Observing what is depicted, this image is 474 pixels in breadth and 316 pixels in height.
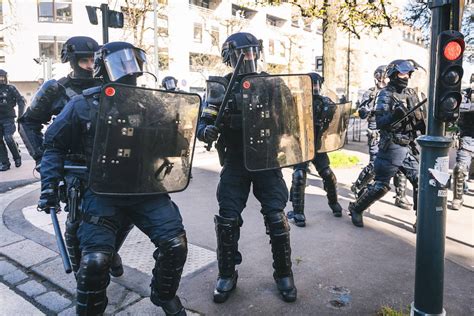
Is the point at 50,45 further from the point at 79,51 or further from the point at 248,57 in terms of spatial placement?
the point at 248,57

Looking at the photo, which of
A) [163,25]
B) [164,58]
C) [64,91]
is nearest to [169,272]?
[64,91]

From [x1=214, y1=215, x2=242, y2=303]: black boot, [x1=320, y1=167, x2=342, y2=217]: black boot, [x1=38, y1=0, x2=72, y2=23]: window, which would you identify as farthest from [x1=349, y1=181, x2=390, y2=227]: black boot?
[x1=38, y1=0, x2=72, y2=23]: window

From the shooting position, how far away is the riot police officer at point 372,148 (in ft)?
18.4

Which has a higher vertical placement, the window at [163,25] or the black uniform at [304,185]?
the window at [163,25]

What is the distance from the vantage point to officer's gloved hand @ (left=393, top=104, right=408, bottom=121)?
14.7ft

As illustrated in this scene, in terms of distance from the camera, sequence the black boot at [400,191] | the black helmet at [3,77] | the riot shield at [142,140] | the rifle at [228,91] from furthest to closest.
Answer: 1. the black helmet at [3,77]
2. the black boot at [400,191]
3. the rifle at [228,91]
4. the riot shield at [142,140]

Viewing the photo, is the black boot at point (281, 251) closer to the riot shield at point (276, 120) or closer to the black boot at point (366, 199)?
the riot shield at point (276, 120)

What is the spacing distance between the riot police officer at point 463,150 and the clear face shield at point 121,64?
4684 mm

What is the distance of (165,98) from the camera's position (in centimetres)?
257

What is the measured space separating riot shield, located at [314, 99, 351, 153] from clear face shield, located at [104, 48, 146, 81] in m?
2.67

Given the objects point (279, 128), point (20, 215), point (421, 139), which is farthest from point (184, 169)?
point (20, 215)

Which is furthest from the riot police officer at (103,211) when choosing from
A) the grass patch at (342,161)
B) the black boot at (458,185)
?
the grass patch at (342,161)

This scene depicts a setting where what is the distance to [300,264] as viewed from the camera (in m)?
3.77

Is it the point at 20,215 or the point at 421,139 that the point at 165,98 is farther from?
the point at 20,215
